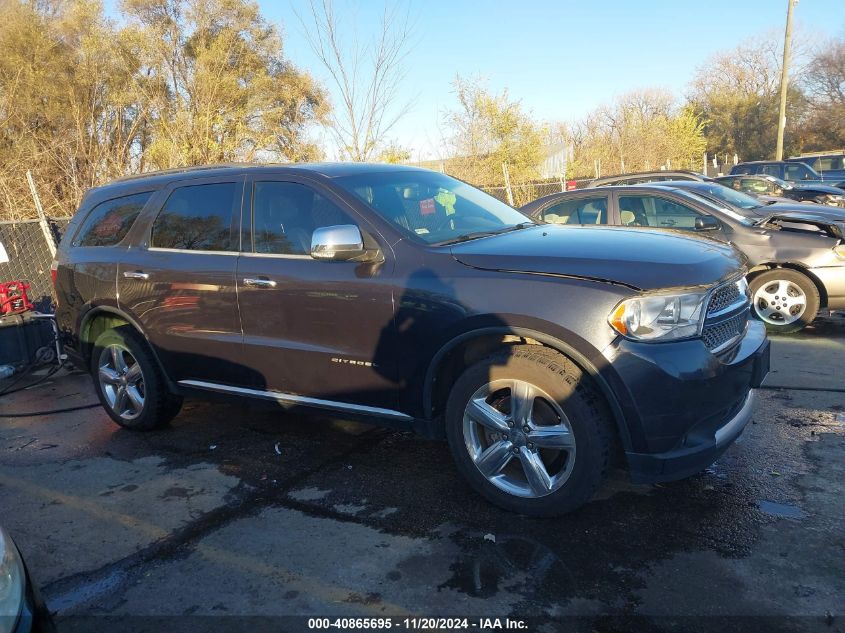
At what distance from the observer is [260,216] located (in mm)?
4180

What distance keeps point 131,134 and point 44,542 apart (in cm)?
1438

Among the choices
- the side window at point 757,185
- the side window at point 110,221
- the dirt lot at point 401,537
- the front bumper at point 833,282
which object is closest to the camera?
the dirt lot at point 401,537

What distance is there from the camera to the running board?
372 centimetres

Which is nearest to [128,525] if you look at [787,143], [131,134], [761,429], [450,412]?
[450,412]

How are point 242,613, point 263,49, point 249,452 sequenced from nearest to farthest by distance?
point 242,613 → point 249,452 → point 263,49

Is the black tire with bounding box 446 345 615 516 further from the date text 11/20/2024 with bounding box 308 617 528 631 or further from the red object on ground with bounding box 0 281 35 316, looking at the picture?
the red object on ground with bounding box 0 281 35 316

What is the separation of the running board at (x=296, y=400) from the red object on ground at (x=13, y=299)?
3718mm

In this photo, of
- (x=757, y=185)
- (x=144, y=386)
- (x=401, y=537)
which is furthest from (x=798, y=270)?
(x=757, y=185)

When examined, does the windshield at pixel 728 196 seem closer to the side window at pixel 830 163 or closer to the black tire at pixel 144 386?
the black tire at pixel 144 386

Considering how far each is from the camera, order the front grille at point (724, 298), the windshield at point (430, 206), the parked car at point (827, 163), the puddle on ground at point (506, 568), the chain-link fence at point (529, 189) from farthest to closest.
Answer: the parked car at point (827, 163) → the chain-link fence at point (529, 189) → the windshield at point (430, 206) → the front grille at point (724, 298) → the puddle on ground at point (506, 568)

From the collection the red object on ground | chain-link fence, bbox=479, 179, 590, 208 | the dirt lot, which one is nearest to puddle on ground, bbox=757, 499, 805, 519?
the dirt lot

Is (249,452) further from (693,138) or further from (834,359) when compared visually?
(693,138)

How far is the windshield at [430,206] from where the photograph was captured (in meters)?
3.86

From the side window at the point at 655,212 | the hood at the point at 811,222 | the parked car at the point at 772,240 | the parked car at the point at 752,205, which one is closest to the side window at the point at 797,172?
the parked car at the point at 752,205
